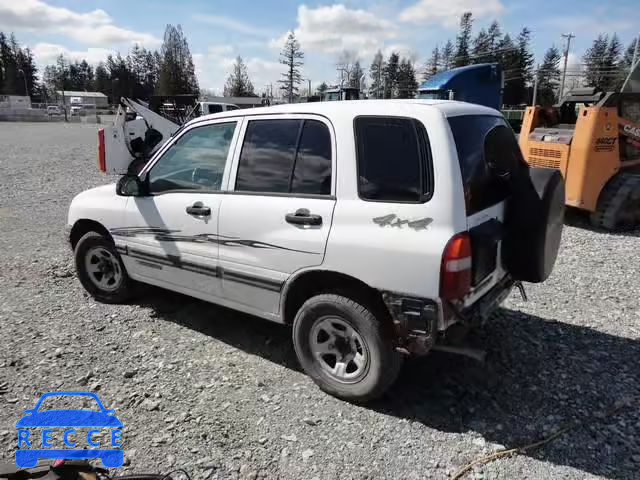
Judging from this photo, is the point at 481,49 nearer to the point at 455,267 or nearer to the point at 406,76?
the point at 406,76

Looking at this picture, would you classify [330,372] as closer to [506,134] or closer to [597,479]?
[597,479]

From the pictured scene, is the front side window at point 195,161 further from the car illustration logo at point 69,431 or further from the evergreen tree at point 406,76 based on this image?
the evergreen tree at point 406,76

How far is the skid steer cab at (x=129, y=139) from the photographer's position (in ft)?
36.2

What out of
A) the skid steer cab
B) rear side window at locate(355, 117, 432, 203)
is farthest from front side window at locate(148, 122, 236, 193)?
the skid steer cab

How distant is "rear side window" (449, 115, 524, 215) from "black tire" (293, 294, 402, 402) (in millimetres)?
960

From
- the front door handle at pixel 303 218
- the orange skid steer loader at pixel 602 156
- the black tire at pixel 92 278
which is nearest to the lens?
the front door handle at pixel 303 218

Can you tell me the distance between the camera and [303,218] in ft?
10.4

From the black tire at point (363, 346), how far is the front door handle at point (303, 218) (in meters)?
0.52

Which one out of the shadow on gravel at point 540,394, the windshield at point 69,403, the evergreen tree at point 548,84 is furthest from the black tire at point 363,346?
the evergreen tree at point 548,84

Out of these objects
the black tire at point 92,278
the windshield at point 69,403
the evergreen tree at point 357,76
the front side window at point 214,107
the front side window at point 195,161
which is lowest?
the windshield at point 69,403

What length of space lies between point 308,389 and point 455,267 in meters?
1.51

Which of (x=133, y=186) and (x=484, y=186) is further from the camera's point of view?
(x=133, y=186)

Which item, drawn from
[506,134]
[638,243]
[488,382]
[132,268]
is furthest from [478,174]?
[638,243]

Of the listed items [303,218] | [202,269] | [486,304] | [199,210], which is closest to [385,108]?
[303,218]
